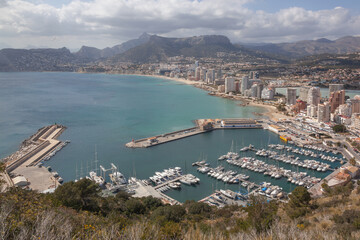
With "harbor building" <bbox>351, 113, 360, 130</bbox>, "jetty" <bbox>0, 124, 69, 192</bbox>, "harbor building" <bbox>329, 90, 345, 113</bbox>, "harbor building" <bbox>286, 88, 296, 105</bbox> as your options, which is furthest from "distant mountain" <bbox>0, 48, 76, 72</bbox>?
"harbor building" <bbox>351, 113, 360, 130</bbox>

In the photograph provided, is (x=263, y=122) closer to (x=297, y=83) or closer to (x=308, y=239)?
(x=308, y=239)

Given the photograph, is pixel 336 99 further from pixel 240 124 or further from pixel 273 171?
pixel 273 171

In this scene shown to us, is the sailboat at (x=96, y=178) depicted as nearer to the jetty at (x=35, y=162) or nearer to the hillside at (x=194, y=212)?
the jetty at (x=35, y=162)

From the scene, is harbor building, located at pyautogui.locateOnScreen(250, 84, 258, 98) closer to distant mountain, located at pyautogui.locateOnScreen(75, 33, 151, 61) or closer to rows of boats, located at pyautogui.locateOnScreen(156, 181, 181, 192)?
rows of boats, located at pyautogui.locateOnScreen(156, 181, 181, 192)

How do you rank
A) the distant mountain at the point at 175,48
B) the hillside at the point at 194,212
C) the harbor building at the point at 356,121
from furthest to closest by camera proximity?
the distant mountain at the point at 175,48 → the harbor building at the point at 356,121 → the hillside at the point at 194,212

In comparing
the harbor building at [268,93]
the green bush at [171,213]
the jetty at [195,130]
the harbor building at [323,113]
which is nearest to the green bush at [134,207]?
the green bush at [171,213]

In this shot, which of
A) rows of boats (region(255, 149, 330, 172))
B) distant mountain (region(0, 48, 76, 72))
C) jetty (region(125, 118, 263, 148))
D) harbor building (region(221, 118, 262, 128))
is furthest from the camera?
distant mountain (region(0, 48, 76, 72))

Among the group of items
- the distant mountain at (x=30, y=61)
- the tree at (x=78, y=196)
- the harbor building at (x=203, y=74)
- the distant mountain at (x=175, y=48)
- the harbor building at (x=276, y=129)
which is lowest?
the harbor building at (x=276, y=129)
